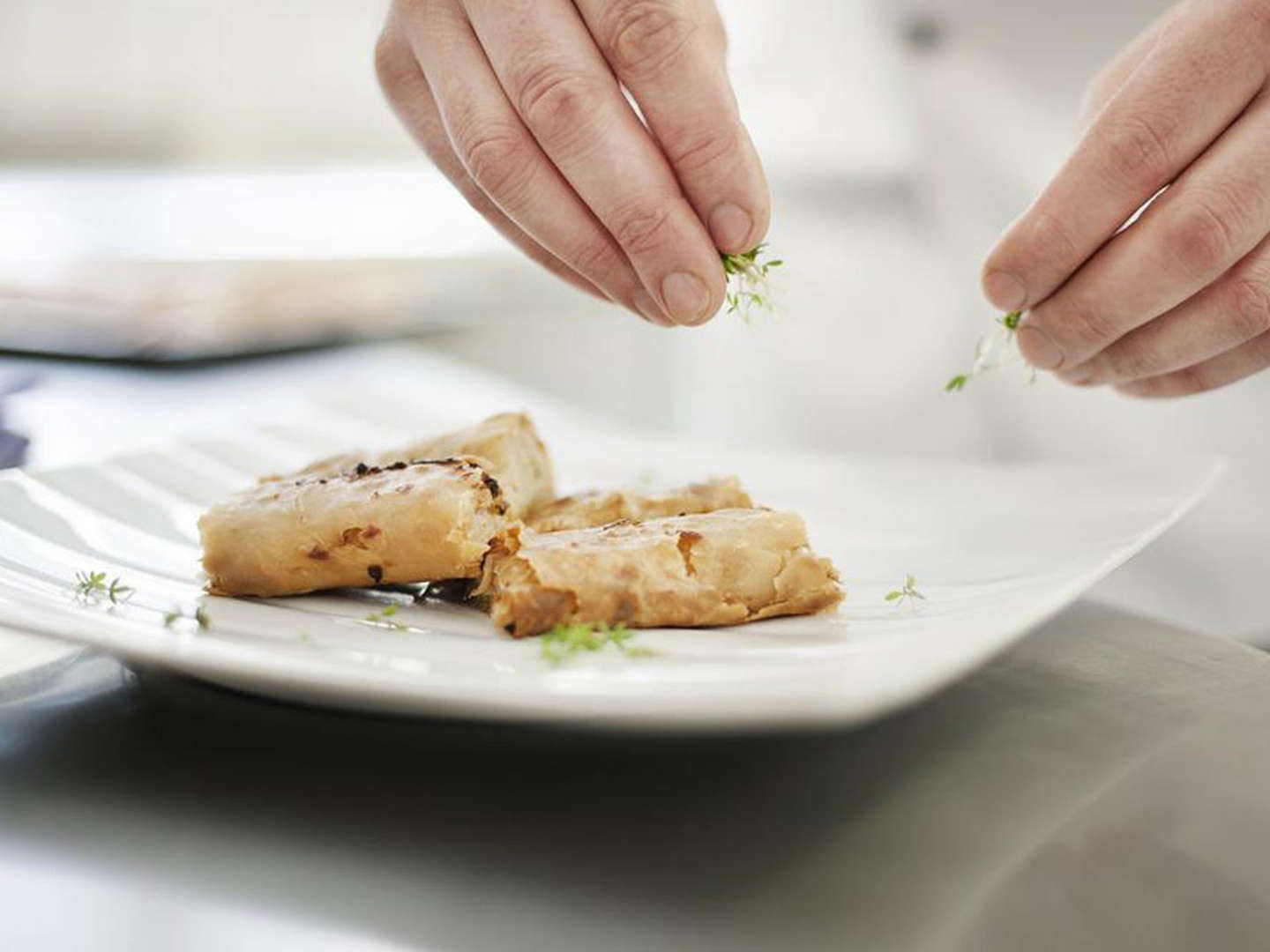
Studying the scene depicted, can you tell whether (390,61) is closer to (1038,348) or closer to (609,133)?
(609,133)

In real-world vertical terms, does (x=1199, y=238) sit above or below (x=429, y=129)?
below

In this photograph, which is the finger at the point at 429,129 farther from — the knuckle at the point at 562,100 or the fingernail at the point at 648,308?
the knuckle at the point at 562,100

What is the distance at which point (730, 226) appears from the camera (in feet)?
4.73

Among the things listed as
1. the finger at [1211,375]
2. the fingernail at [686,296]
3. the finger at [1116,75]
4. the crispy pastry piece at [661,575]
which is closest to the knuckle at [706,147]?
the fingernail at [686,296]

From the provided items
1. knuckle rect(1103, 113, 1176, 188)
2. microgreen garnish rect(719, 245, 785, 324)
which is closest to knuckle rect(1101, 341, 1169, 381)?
knuckle rect(1103, 113, 1176, 188)

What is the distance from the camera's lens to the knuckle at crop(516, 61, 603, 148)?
138 cm

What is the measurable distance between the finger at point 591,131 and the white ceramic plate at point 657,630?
41cm

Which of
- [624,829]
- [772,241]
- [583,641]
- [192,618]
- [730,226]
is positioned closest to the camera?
[624,829]

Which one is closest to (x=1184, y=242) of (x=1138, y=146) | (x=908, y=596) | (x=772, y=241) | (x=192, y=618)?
(x=1138, y=146)

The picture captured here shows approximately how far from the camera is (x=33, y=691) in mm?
1300

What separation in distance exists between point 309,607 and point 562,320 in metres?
4.06

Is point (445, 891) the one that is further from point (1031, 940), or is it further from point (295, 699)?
point (1031, 940)

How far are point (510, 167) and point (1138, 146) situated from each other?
714 mm

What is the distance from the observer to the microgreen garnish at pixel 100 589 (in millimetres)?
1358
